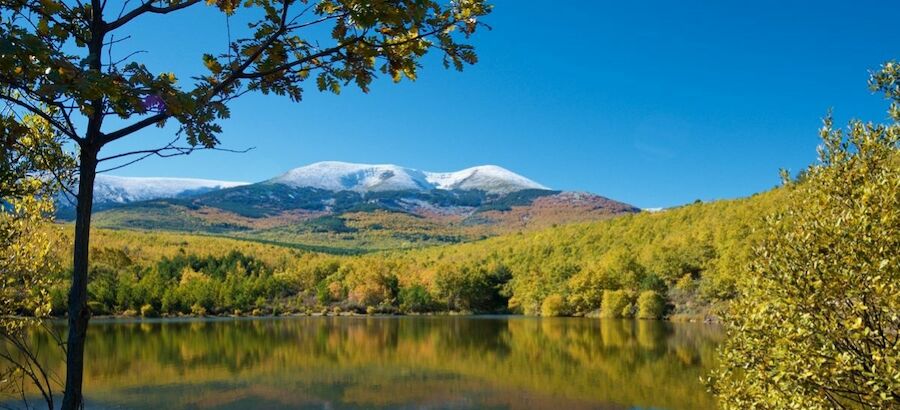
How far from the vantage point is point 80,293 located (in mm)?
3793

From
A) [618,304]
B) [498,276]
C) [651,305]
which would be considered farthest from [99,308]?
[651,305]

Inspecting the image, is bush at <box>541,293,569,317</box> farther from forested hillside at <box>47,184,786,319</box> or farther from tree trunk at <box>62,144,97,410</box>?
tree trunk at <box>62,144,97,410</box>

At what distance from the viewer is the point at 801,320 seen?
9625mm

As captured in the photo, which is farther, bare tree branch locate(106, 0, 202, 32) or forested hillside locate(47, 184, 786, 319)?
forested hillside locate(47, 184, 786, 319)

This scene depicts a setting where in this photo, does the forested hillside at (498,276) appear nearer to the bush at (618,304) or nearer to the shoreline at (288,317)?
the bush at (618,304)

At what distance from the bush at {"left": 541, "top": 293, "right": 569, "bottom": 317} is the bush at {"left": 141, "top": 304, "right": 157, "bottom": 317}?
193 feet

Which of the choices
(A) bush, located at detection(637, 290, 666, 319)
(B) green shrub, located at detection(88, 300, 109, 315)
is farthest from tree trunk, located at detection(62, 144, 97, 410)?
(B) green shrub, located at detection(88, 300, 109, 315)

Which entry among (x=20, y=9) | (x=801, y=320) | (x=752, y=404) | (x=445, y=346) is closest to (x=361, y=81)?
(x=20, y=9)

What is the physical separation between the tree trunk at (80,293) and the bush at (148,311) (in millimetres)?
100776

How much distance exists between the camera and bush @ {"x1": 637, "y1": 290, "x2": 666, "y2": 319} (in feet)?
279

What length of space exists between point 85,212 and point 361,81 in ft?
6.25

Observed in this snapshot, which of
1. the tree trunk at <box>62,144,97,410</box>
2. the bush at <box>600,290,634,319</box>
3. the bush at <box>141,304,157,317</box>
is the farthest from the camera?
the bush at <box>141,304,157,317</box>

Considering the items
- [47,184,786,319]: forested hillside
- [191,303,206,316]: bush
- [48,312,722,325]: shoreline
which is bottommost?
[48,312,722,325]: shoreline

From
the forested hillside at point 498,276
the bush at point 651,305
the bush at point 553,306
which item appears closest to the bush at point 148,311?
the forested hillside at point 498,276
